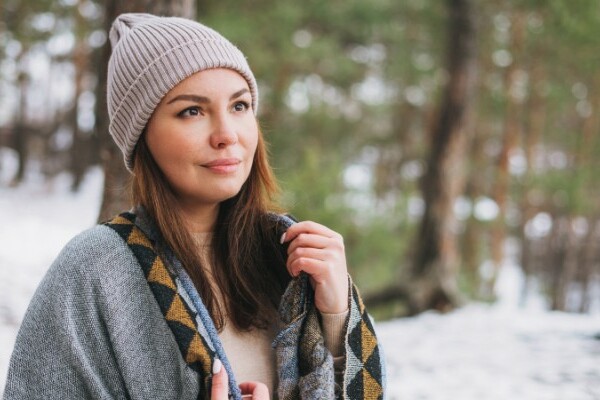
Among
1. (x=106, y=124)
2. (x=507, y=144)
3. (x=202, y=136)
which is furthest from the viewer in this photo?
(x=507, y=144)

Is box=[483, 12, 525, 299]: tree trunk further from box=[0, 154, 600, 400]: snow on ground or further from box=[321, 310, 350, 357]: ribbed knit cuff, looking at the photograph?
box=[321, 310, 350, 357]: ribbed knit cuff

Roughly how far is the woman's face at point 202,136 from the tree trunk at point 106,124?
4.44 ft

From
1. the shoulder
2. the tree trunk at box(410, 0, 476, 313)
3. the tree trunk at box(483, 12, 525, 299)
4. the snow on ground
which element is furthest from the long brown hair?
the tree trunk at box(483, 12, 525, 299)

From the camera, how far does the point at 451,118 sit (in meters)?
6.28

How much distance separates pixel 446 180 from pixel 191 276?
5396mm

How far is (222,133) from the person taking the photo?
123 centimetres

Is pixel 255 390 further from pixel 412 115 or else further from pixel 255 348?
pixel 412 115

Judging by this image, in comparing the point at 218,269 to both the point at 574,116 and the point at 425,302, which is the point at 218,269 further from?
the point at 574,116

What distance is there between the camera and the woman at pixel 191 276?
44.5 inches

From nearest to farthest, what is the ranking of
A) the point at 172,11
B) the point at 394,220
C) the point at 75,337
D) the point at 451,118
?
the point at 75,337
the point at 172,11
the point at 451,118
the point at 394,220

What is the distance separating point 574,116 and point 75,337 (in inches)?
591

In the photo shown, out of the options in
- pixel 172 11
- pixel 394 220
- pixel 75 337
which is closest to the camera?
pixel 75 337

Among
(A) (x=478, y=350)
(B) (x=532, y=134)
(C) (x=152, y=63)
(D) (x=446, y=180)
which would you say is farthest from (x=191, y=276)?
(B) (x=532, y=134)

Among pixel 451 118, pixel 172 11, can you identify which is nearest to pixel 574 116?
pixel 451 118
